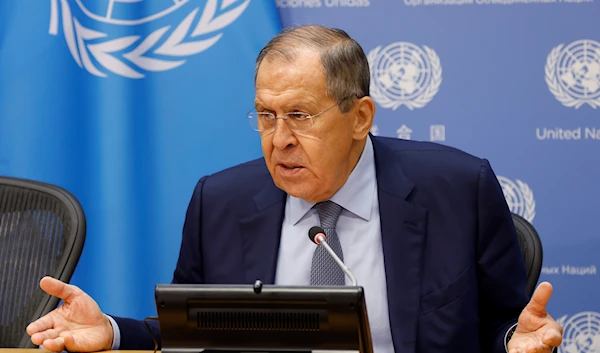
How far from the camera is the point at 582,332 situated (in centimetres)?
370

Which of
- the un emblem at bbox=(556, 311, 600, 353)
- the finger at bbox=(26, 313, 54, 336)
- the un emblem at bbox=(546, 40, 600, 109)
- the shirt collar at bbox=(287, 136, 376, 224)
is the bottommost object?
the un emblem at bbox=(556, 311, 600, 353)

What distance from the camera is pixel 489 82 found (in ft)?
12.2

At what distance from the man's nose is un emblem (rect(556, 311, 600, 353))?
1881 mm

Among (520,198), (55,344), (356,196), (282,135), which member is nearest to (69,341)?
(55,344)

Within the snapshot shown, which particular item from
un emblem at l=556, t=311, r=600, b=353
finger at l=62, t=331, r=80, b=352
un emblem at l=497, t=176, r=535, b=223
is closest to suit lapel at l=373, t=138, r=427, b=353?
finger at l=62, t=331, r=80, b=352

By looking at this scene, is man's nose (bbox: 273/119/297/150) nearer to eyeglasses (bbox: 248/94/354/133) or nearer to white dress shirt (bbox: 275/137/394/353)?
eyeglasses (bbox: 248/94/354/133)

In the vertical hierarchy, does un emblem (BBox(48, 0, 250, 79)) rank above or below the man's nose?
above

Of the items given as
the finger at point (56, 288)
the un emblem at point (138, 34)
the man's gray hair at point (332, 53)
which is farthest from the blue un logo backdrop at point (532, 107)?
the finger at point (56, 288)

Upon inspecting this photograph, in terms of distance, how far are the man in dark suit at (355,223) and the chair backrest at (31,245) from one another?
1.25 ft

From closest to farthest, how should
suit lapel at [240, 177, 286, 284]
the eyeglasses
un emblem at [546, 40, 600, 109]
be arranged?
1. the eyeglasses
2. suit lapel at [240, 177, 286, 284]
3. un emblem at [546, 40, 600, 109]

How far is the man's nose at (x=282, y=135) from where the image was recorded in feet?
7.80

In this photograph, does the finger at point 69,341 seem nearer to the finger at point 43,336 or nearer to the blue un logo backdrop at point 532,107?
the finger at point 43,336

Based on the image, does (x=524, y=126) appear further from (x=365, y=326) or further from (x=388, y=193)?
(x=365, y=326)

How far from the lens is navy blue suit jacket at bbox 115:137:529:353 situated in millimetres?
2414
